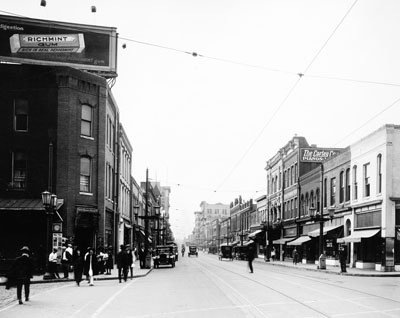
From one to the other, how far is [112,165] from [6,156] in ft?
32.8

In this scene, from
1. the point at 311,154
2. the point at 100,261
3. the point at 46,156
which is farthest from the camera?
the point at 311,154

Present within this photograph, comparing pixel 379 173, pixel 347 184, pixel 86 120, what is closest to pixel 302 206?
pixel 347 184

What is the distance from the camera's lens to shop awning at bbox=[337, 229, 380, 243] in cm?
3879

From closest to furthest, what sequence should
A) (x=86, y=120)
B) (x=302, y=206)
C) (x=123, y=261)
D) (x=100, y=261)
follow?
1. (x=123, y=261)
2. (x=100, y=261)
3. (x=86, y=120)
4. (x=302, y=206)

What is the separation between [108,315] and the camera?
13.8m

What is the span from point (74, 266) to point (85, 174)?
38.3ft

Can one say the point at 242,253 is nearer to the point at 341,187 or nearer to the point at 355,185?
the point at 341,187

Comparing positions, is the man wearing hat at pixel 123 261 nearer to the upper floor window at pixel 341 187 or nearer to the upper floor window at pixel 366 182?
the upper floor window at pixel 366 182

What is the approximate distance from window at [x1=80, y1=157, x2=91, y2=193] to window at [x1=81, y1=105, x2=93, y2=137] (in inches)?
65.2

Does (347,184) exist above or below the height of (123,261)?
above

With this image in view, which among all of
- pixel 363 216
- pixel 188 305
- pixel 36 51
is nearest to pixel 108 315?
pixel 188 305

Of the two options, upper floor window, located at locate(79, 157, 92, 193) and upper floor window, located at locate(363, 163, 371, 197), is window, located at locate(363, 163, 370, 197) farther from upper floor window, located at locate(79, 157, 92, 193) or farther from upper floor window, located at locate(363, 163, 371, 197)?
upper floor window, located at locate(79, 157, 92, 193)

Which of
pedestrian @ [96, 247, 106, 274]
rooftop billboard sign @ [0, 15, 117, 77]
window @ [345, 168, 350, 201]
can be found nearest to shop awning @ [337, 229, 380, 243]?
window @ [345, 168, 350, 201]

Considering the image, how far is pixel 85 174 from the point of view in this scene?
36531mm
